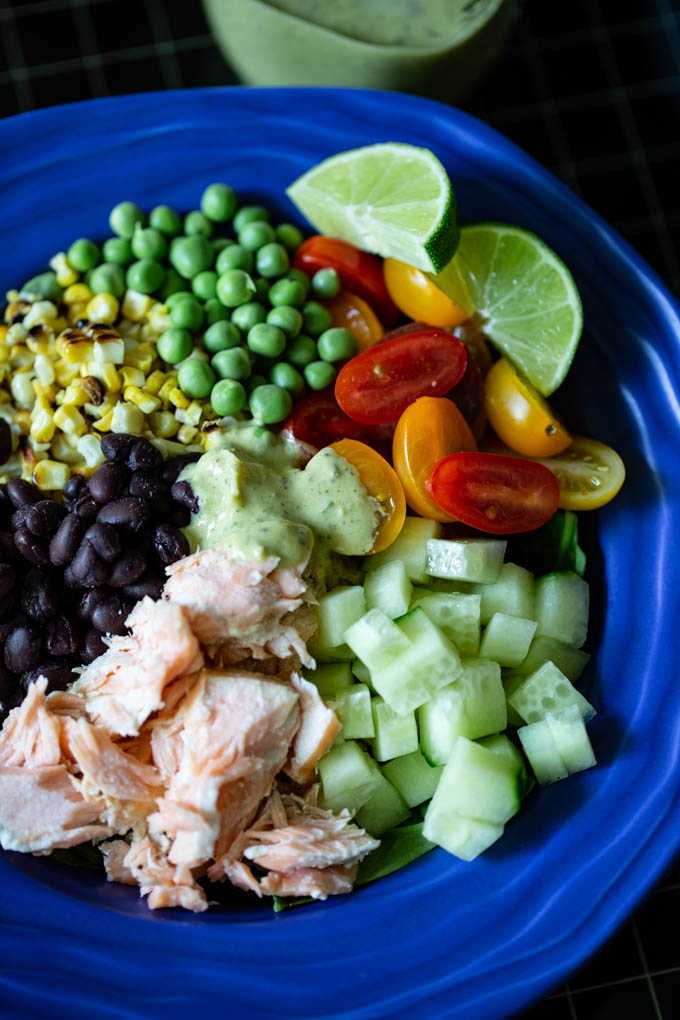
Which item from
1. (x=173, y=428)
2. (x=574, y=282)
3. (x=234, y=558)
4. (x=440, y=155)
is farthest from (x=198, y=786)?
(x=440, y=155)

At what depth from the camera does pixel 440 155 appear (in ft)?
10.3

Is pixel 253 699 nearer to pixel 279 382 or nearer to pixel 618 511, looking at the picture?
pixel 279 382

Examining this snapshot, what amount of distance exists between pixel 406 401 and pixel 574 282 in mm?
747

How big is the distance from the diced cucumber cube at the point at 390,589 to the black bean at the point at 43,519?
0.98m

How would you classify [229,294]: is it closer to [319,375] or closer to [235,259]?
[235,259]

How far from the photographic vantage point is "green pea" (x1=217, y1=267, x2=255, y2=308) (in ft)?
9.95

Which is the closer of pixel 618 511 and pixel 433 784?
pixel 433 784

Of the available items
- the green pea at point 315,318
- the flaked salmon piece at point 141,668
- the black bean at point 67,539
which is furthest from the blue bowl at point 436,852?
the black bean at point 67,539

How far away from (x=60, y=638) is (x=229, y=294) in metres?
1.31

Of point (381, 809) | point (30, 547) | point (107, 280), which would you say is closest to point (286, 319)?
point (107, 280)

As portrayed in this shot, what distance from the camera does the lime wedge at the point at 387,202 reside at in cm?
279

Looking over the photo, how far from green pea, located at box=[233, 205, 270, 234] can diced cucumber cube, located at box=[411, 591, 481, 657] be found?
154cm

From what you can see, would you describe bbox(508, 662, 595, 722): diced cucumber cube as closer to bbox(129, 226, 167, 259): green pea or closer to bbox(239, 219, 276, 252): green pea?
bbox(239, 219, 276, 252): green pea

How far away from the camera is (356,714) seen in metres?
2.56
